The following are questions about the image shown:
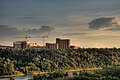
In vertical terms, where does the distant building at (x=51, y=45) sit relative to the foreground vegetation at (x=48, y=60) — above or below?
above

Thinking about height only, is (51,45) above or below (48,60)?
above

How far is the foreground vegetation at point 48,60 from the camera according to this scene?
7186cm

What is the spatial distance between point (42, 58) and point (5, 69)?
743 inches

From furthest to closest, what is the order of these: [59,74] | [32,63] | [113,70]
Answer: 1. [32,63]
2. [59,74]
3. [113,70]

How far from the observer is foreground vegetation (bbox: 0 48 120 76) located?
71.9m

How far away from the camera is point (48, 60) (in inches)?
3302

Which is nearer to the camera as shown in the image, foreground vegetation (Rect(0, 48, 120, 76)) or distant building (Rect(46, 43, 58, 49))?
foreground vegetation (Rect(0, 48, 120, 76))

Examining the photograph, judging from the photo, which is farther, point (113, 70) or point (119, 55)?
point (119, 55)

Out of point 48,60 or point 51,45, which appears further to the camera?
point 51,45

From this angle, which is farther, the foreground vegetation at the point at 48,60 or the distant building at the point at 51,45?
the distant building at the point at 51,45

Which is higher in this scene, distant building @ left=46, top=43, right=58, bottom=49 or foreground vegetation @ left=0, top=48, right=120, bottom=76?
distant building @ left=46, top=43, right=58, bottom=49

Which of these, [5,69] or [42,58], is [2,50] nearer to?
[42,58]

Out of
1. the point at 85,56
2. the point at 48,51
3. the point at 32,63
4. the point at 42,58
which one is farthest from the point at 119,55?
the point at 32,63

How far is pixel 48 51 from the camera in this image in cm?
9856
